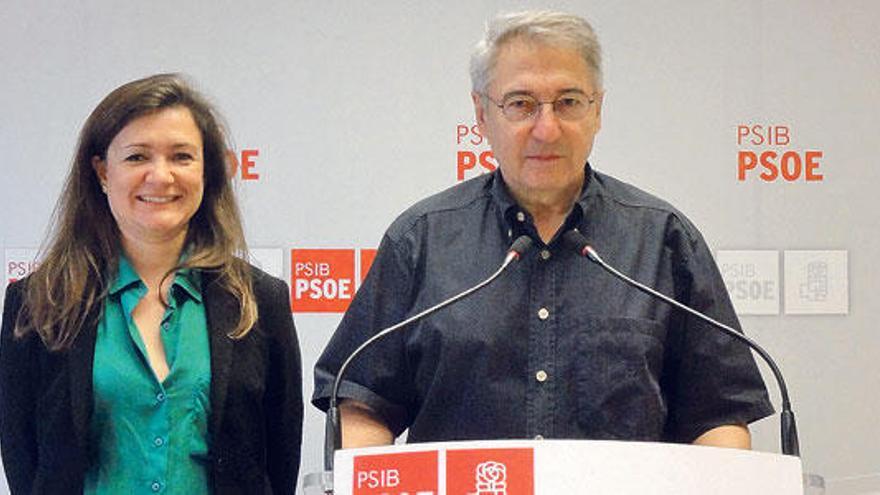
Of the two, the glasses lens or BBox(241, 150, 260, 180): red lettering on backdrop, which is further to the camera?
BBox(241, 150, 260, 180): red lettering on backdrop

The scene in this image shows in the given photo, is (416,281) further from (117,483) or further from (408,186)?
A: (408,186)

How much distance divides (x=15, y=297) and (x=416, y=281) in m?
0.85

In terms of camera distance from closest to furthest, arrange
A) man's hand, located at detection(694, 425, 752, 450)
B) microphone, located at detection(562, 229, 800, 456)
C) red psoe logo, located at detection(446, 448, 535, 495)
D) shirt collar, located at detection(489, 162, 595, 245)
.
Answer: red psoe logo, located at detection(446, 448, 535, 495), microphone, located at detection(562, 229, 800, 456), man's hand, located at detection(694, 425, 752, 450), shirt collar, located at detection(489, 162, 595, 245)

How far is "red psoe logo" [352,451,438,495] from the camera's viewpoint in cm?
118

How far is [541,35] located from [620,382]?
50cm

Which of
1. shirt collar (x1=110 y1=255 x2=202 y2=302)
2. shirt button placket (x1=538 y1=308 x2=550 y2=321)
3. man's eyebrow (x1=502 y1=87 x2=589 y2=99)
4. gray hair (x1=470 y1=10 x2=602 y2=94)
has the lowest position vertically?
shirt button placket (x1=538 y1=308 x2=550 y2=321)

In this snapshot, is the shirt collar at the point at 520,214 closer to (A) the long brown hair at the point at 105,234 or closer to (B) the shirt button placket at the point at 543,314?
(B) the shirt button placket at the point at 543,314

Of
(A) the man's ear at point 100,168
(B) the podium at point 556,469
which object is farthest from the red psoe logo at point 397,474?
(A) the man's ear at point 100,168

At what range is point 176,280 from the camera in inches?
84.0

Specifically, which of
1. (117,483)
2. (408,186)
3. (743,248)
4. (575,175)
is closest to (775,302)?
(743,248)

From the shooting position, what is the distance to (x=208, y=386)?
2.04 m

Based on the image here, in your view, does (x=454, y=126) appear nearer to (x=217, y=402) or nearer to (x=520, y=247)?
(x=217, y=402)

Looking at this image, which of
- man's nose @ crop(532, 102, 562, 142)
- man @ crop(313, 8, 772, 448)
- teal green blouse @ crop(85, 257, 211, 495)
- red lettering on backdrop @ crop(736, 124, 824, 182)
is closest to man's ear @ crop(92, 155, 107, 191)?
teal green blouse @ crop(85, 257, 211, 495)

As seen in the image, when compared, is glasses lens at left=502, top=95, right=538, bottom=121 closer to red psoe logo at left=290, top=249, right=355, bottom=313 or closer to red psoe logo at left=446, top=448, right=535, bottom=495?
red psoe logo at left=446, top=448, right=535, bottom=495
